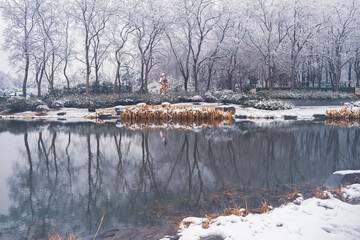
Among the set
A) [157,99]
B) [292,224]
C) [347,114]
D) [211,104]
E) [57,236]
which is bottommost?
[57,236]

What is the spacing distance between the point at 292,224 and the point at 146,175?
9.82 feet

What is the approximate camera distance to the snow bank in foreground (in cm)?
262

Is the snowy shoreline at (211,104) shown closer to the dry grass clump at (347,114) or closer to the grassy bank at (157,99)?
the grassy bank at (157,99)

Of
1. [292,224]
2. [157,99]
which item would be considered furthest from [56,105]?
[292,224]

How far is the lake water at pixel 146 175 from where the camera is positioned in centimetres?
354

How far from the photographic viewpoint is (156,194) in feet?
13.7

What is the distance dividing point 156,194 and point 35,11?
87.2 ft

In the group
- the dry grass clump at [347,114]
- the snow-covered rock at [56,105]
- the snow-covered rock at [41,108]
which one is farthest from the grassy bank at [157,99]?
the dry grass clump at [347,114]

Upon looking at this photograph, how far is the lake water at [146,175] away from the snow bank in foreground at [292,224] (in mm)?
551

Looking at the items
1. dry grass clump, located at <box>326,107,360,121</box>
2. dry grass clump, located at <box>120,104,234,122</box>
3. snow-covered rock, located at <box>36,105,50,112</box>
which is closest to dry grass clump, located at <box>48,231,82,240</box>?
dry grass clump, located at <box>120,104,234,122</box>

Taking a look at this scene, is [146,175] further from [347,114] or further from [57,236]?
[347,114]

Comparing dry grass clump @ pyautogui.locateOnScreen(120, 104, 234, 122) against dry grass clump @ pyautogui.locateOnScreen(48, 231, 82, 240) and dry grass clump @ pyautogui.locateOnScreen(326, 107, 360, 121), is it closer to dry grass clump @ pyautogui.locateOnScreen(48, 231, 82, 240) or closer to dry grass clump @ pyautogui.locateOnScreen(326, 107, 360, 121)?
dry grass clump @ pyautogui.locateOnScreen(326, 107, 360, 121)

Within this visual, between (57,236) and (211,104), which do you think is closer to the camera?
(57,236)

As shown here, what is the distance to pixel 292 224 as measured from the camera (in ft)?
9.30
